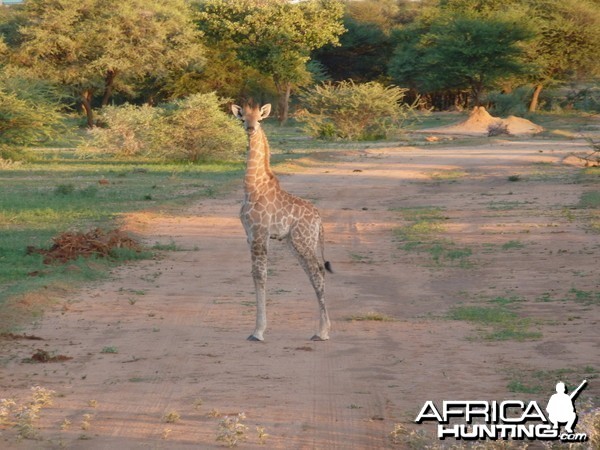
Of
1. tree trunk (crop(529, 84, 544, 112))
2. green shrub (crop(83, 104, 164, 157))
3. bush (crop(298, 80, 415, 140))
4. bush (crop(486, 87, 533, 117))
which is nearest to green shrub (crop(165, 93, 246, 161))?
green shrub (crop(83, 104, 164, 157))

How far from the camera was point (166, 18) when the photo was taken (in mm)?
50938

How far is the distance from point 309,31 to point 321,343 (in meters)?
49.1

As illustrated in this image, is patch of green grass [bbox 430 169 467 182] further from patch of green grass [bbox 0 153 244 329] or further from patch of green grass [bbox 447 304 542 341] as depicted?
patch of green grass [bbox 447 304 542 341]

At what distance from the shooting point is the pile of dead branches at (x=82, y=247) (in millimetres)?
13438

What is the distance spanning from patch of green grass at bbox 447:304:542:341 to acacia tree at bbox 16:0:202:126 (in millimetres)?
38173

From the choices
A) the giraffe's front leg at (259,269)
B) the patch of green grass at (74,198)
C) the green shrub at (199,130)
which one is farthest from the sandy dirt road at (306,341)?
the green shrub at (199,130)

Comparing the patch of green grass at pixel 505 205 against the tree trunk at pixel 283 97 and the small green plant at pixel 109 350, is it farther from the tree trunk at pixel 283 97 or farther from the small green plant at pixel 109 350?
the tree trunk at pixel 283 97

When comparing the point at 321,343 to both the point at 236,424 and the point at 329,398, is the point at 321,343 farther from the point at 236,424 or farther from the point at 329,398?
the point at 236,424

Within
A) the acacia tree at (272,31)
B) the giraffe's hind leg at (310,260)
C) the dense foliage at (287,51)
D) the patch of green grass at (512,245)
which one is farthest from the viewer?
the acacia tree at (272,31)

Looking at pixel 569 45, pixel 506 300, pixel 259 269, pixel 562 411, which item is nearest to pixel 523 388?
pixel 562 411

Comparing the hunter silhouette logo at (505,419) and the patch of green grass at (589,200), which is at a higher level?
the hunter silhouette logo at (505,419)

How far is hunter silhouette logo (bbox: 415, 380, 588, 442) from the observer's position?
19.8ft

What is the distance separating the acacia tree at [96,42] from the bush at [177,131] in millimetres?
12988

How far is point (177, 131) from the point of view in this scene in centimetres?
3206
